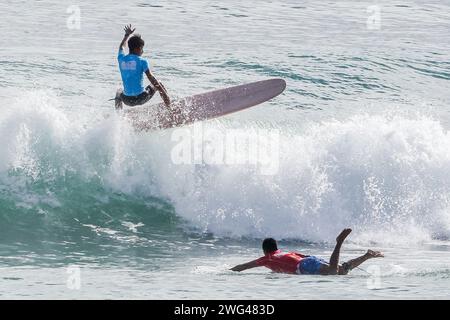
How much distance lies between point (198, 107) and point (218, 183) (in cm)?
115

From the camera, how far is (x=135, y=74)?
13438 millimetres

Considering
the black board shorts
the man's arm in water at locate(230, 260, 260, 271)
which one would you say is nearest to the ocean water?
the man's arm in water at locate(230, 260, 260, 271)

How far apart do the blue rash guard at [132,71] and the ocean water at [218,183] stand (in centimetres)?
132

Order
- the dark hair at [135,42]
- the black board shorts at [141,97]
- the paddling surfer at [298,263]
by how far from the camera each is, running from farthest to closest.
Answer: the black board shorts at [141,97], the dark hair at [135,42], the paddling surfer at [298,263]

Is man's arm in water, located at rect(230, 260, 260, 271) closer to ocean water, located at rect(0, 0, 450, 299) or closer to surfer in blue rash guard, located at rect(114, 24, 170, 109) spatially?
ocean water, located at rect(0, 0, 450, 299)

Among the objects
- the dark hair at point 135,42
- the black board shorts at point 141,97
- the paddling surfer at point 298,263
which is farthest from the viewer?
the black board shorts at point 141,97

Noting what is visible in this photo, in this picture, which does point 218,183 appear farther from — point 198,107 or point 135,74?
point 135,74

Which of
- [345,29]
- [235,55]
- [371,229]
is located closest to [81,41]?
[235,55]

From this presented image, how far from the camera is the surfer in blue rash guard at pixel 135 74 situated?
1327cm

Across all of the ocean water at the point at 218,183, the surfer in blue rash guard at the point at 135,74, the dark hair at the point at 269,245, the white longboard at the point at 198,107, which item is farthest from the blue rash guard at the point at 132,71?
the dark hair at the point at 269,245

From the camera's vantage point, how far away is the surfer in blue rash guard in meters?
13.3

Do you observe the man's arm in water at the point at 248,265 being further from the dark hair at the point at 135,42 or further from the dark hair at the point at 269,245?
the dark hair at the point at 135,42

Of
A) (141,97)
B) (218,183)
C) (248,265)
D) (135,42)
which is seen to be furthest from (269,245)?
(218,183)
